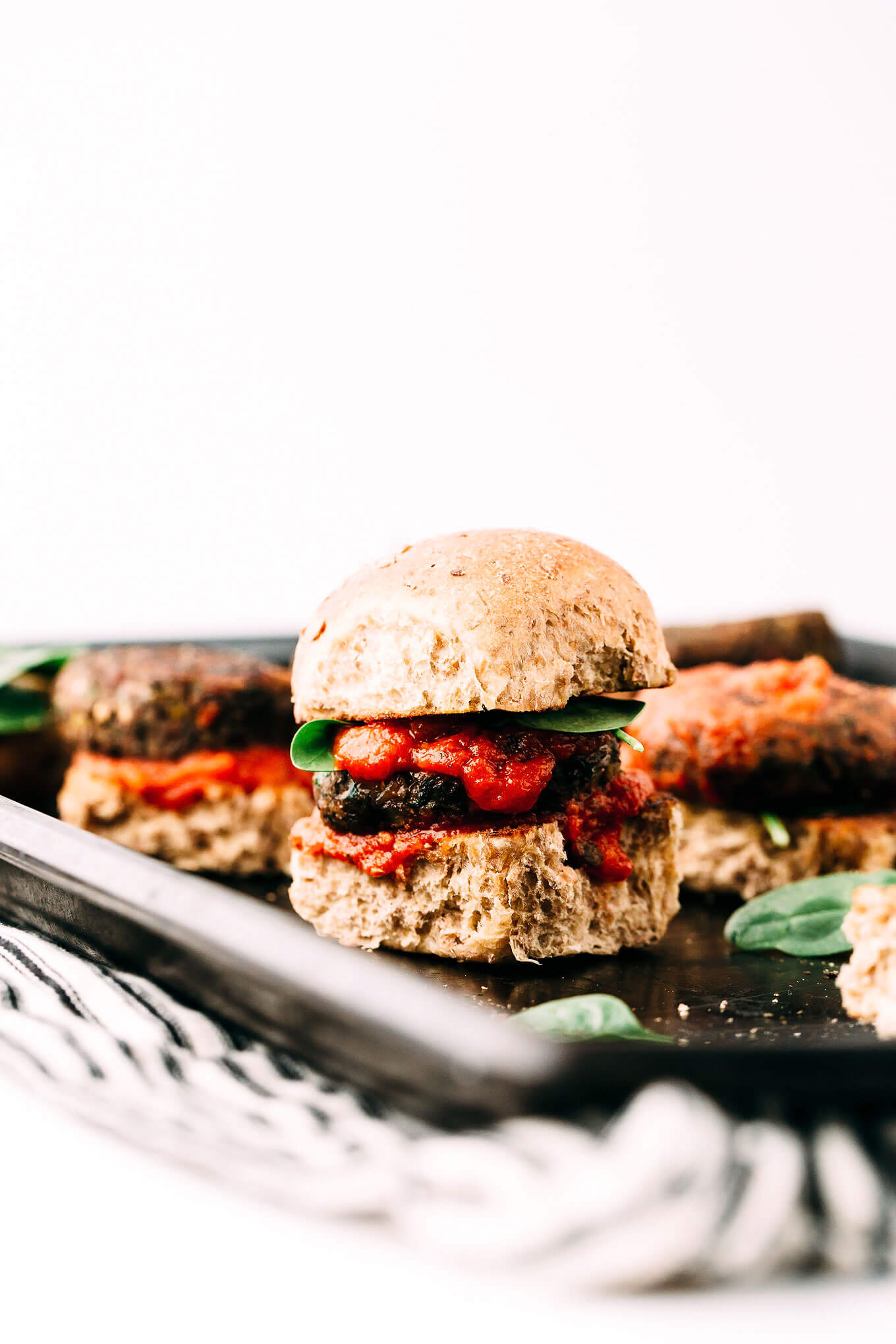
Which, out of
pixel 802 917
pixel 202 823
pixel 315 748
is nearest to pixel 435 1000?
pixel 315 748

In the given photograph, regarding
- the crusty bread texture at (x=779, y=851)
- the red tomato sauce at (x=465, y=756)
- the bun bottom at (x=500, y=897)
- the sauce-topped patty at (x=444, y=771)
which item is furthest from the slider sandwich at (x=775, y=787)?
the red tomato sauce at (x=465, y=756)

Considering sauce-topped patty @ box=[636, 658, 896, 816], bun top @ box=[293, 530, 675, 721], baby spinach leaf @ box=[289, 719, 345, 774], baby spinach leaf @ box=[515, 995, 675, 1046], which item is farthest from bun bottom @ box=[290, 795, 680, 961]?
baby spinach leaf @ box=[515, 995, 675, 1046]

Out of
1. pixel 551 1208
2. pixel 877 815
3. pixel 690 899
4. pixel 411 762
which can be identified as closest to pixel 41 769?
pixel 411 762

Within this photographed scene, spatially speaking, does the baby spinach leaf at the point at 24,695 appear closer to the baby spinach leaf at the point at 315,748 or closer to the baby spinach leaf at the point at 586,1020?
the baby spinach leaf at the point at 315,748

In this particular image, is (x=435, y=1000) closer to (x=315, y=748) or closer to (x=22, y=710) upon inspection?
(x=315, y=748)

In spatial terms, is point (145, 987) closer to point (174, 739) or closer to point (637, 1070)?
point (637, 1070)

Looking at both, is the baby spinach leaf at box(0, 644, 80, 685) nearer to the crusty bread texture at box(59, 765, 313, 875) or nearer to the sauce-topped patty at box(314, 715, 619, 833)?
the crusty bread texture at box(59, 765, 313, 875)
